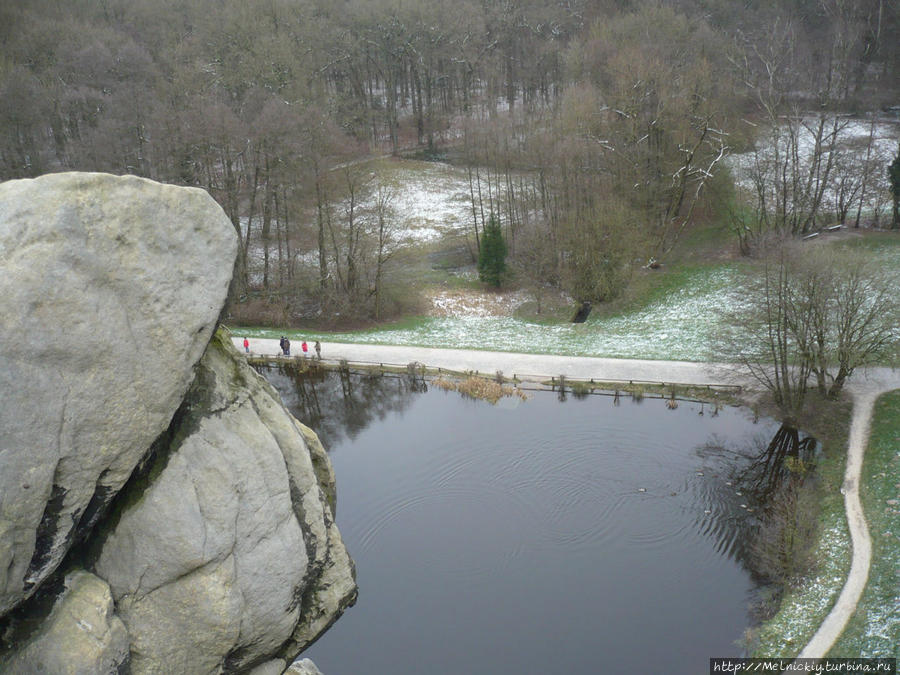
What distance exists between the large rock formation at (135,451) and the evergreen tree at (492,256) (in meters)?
32.2

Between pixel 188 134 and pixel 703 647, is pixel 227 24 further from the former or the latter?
pixel 703 647

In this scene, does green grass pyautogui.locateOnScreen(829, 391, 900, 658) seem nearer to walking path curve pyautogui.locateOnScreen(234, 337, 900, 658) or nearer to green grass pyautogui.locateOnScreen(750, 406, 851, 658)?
A: walking path curve pyautogui.locateOnScreen(234, 337, 900, 658)

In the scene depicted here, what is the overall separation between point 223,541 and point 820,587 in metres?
15.2

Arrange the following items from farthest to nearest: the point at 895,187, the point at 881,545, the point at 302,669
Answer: the point at 895,187 < the point at 881,545 < the point at 302,669

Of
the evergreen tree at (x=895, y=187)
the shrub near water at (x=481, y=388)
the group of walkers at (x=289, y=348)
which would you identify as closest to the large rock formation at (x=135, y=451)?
the shrub near water at (x=481, y=388)

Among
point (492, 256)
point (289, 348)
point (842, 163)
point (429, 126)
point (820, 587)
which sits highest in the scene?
point (429, 126)

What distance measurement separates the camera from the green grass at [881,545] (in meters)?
16.0

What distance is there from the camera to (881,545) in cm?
1894

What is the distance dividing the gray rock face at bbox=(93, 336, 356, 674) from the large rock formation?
0.02m

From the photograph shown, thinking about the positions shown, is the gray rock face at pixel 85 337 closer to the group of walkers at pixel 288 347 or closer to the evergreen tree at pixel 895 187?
the group of walkers at pixel 288 347

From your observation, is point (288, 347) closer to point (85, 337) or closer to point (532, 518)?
A: point (532, 518)

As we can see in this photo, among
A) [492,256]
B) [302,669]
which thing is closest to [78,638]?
[302,669]

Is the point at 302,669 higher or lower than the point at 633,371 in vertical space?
higher

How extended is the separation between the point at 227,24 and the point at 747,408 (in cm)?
4981
